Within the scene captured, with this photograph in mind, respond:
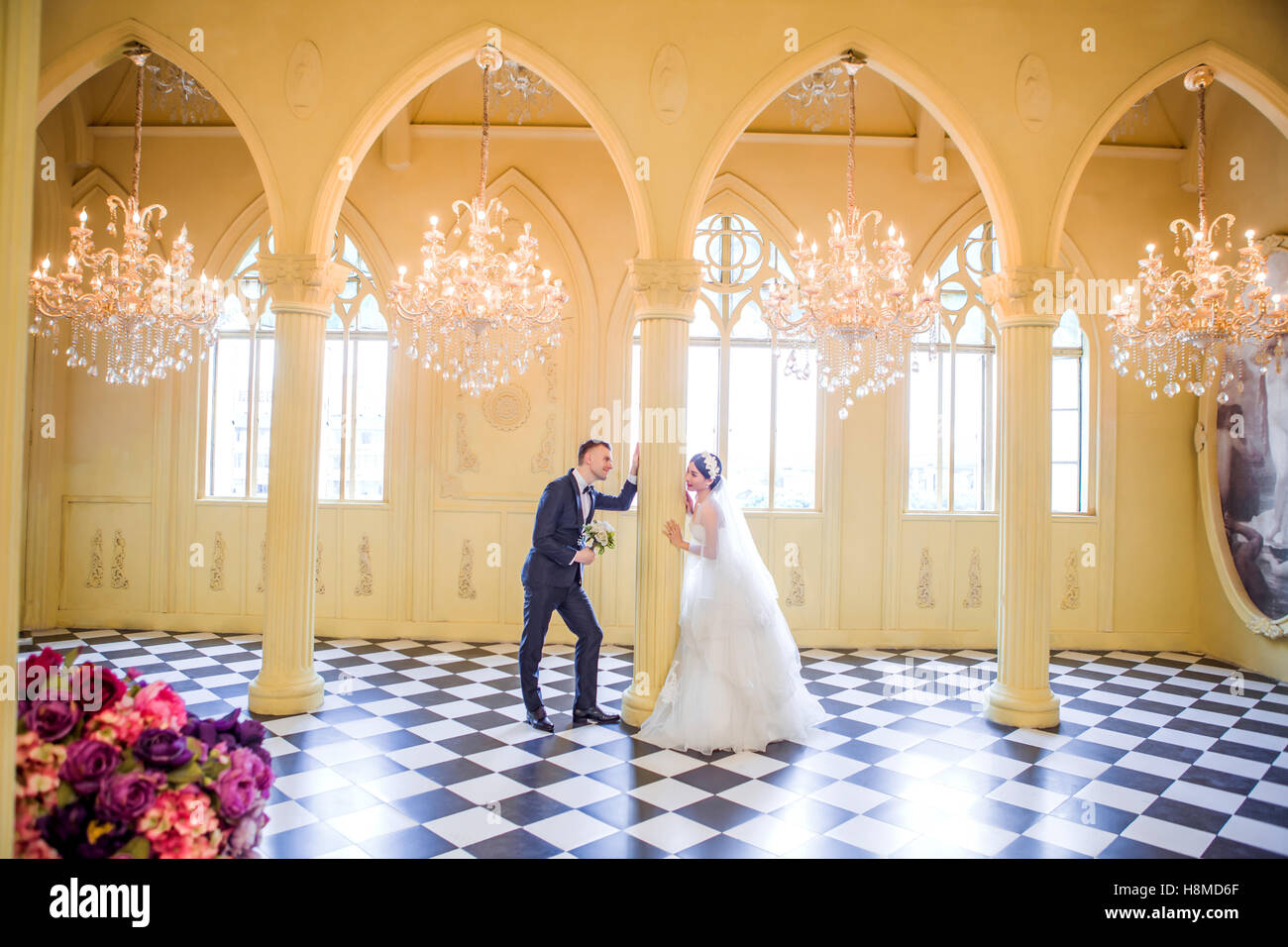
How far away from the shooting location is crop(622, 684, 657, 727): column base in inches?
208

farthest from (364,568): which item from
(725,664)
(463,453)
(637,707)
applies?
(725,664)

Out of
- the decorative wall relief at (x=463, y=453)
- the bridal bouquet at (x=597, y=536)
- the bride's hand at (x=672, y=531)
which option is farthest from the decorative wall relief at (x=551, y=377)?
the bride's hand at (x=672, y=531)

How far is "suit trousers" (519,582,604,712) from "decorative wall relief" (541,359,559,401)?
9.84ft

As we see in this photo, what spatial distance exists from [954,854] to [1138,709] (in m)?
3.36

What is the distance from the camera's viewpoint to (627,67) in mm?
5332

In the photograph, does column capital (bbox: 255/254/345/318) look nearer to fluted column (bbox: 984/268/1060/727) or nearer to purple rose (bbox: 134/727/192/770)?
purple rose (bbox: 134/727/192/770)

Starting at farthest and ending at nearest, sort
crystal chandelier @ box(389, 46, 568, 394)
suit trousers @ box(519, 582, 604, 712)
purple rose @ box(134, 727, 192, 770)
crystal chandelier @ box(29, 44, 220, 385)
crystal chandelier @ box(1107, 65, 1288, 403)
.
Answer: crystal chandelier @ box(29, 44, 220, 385), crystal chandelier @ box(1107, 65, 1288, 403), crystal chandelier @ box(389, 46, 568, 394), suit trousers @ box(519, 582, 604, 712), purple rose @ box(134, 727, 192, 770)

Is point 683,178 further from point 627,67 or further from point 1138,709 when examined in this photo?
point 1138,709

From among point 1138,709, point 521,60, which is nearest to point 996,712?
point 1138,709

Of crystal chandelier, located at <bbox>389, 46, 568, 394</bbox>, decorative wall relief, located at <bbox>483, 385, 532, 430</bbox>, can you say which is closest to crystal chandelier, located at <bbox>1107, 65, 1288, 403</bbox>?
crystal chandelier, located at <bbox>389, 46, 568, 394</bbox>

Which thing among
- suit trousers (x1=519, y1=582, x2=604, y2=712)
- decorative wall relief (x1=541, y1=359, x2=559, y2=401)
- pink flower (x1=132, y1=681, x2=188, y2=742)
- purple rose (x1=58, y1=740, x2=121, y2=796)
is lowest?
suit trousers (x1=519, y1=582, x2=604, y2=712)

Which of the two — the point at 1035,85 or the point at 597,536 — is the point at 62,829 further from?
the point at 1035,85

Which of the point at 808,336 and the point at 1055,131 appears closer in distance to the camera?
the point at 1055,131

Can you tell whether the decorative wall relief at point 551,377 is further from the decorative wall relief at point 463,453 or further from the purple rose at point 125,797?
the purple rose at point 125,797
